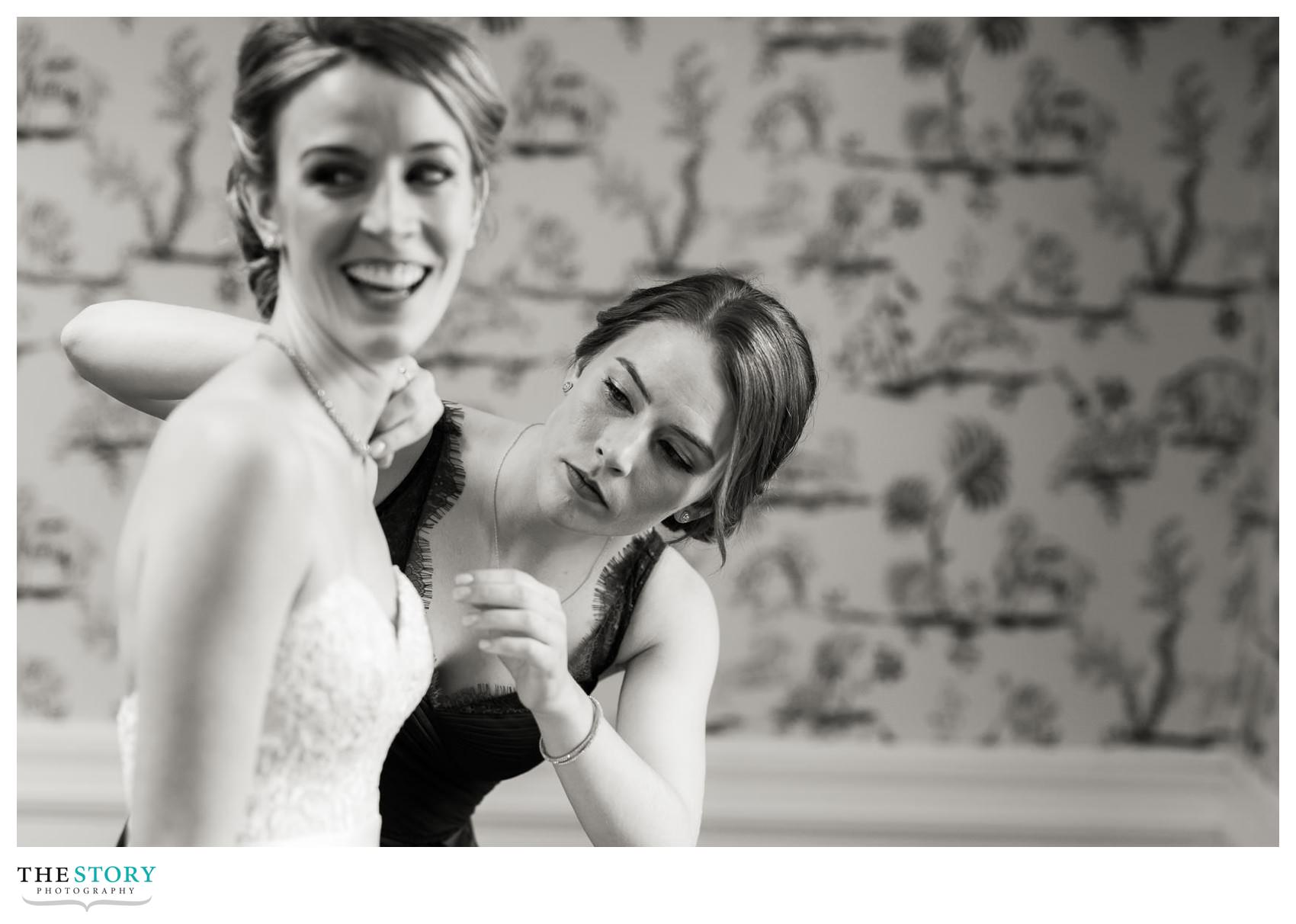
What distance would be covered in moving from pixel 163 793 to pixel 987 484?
5.02 feet

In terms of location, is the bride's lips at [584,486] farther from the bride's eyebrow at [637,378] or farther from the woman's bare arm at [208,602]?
the woman's bare arm at [208,602]

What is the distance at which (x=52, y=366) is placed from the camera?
59.0 inches

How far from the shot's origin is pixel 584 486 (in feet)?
2.75

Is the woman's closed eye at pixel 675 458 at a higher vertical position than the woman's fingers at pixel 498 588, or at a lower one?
higher

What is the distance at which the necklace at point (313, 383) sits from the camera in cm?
74

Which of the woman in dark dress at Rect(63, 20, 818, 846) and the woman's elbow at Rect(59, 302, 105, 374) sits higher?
the woman's elbow at Rect(59, 302, 105, 374)

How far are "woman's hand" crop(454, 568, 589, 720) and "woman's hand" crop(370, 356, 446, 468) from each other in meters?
0.10

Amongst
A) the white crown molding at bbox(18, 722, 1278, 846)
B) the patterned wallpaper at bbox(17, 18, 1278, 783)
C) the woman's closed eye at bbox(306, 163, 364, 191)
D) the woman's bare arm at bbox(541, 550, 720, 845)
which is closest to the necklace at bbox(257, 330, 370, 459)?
the woman's closed eye at bbox(306, 163, 364, 191)

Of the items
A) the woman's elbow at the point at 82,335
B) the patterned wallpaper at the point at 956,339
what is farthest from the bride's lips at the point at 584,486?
the patterned wallpaper at the point at 956,339

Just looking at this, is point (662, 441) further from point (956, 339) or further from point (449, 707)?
point (956, 339)

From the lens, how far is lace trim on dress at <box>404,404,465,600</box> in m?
0.88

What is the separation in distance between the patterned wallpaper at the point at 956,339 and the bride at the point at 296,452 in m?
0.78

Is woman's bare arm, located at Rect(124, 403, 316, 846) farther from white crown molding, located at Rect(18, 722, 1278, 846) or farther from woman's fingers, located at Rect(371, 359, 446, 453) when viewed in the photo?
white crown molding, located at Rect(18, 722, 1278, 846)
